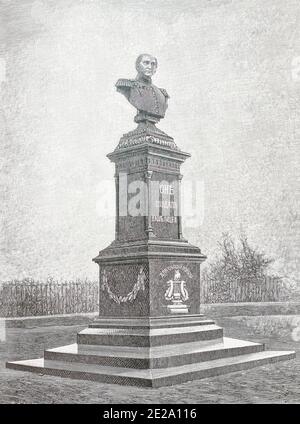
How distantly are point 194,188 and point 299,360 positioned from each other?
50.0 ft

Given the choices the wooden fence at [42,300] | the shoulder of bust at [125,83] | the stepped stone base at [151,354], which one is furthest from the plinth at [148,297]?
the wooden fence at [42,300]

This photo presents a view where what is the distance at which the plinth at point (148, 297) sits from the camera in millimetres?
8406

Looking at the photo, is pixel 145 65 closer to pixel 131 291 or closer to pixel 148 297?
pixel 131 291

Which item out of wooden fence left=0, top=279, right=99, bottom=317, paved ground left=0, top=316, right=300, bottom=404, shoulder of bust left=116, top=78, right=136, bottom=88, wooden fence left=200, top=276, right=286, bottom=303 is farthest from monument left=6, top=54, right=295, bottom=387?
wooden fence left=200, top=276, right=286, bottom=303

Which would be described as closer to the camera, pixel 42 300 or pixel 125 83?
pixel 125 83

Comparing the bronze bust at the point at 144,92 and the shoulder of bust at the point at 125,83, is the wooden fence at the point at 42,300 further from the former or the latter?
the shoulder of bust at the point at 125,83

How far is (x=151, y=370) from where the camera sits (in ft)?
25.4

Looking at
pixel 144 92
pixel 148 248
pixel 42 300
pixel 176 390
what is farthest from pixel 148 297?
pixel 42 300

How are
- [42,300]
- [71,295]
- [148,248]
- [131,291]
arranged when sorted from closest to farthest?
1. [148,248]
2. [131,291]
3. [42,300]
4. [71,295]

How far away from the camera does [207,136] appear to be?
946 inches

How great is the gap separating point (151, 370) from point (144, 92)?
15.8ft

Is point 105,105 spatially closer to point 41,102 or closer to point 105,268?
point 41,102

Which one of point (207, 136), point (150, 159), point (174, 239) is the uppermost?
point (207, 136)
